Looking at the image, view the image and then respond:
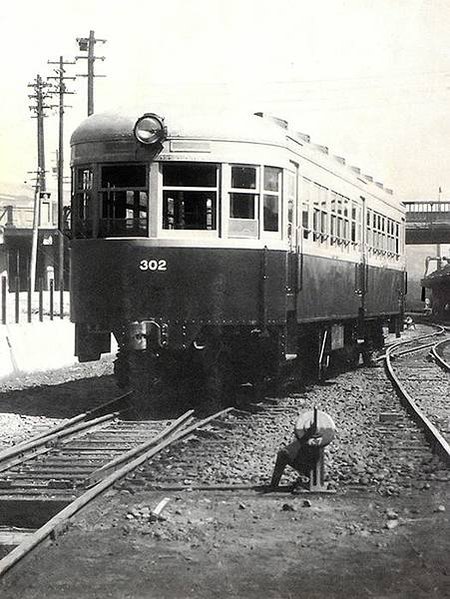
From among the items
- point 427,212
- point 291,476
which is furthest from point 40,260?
point 291,476

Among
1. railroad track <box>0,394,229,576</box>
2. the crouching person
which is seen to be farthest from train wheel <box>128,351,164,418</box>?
the crouching person

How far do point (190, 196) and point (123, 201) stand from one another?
794mm

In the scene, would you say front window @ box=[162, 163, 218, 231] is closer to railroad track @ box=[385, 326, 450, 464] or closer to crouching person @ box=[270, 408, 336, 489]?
railroad track @ box=[385, 326, 450, 464]

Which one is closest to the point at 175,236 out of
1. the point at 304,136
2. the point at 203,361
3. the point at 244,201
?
the point at 244,201

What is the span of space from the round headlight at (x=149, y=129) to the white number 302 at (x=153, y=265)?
1329 mm

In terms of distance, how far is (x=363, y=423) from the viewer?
1175cm

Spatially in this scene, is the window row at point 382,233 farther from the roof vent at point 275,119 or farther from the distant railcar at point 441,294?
the distant railcar at point 441,294

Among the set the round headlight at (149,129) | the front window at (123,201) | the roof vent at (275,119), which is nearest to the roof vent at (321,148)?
the roof vent at (275,119)

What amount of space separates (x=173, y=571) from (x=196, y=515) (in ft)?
4.57

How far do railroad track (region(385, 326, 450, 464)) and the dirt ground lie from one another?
2.22 meters

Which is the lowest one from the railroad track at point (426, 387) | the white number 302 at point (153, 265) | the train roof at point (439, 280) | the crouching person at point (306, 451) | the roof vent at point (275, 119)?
the railroad track at point (426, 387)

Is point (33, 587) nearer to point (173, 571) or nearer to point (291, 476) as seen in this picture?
point (173, 571)

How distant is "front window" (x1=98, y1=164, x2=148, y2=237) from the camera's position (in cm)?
1180

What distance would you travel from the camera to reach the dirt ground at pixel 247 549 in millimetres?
5305
